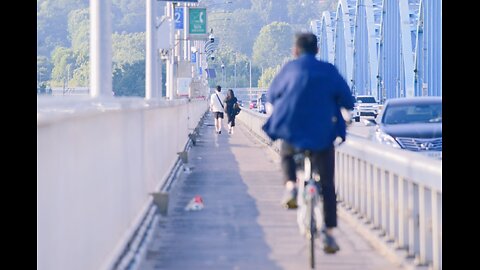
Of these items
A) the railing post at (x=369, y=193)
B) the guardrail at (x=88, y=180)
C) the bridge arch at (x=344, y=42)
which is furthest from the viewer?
the bridge arch at (x=344, y=42)

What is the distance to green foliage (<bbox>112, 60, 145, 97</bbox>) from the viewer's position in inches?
1075

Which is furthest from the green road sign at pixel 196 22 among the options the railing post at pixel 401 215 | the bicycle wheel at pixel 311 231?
the bicycle wheel at pixel 311 231

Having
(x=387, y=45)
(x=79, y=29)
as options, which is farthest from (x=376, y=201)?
(x=387, y=45)

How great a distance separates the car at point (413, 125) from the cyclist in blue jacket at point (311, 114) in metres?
10.5

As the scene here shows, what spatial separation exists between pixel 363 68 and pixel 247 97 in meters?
83.4

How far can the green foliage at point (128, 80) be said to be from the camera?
2730 centimetres

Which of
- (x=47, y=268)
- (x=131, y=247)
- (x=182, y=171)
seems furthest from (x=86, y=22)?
(x=47, y=268)

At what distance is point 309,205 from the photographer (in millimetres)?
9500

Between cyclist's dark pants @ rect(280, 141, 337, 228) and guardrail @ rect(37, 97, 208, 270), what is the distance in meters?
1.55

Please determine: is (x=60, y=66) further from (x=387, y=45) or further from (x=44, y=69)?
(x=387, y=45)

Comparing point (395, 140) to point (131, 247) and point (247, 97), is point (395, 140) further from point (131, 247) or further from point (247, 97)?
point (247, 97)

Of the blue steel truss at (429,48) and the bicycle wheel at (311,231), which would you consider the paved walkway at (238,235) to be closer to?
the bicycle wheel at (311,231)

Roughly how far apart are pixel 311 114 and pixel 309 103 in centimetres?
10

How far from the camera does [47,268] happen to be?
6.05 meters
